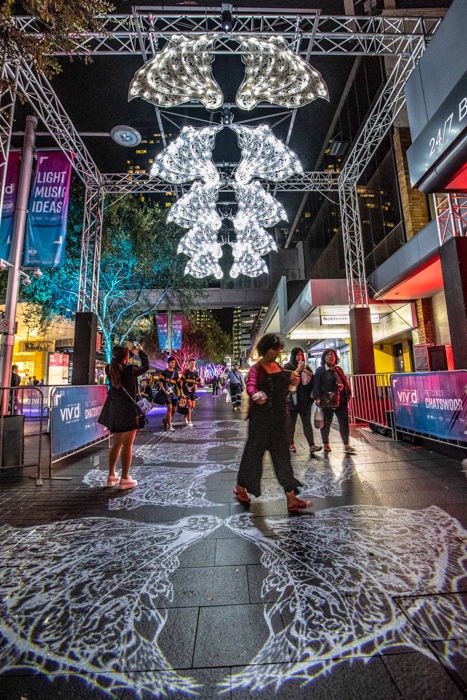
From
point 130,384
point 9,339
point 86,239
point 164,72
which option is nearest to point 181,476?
point 130,384

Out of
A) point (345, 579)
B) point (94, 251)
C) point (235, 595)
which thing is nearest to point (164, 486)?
point (235, 595)

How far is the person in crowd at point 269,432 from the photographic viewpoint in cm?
338

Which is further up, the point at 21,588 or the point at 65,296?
the point at 65,296

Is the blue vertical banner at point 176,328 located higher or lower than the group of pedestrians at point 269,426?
higher

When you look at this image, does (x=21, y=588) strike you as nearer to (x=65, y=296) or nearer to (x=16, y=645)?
(x=16, y=645)

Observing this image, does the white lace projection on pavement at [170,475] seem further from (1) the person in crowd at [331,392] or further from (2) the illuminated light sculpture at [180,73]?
(2) the illuminated light sculpture at [180,73]

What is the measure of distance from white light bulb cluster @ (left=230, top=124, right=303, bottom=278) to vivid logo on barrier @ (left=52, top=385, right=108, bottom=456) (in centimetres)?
504

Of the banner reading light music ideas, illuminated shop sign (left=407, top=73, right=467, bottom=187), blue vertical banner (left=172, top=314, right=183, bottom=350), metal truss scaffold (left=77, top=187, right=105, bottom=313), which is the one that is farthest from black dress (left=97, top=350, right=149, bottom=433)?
blue vertical banner (left=172, top=314, right=183, bottom=350)

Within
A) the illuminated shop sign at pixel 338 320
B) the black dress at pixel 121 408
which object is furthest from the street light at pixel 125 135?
the illuminated shop sign at pixel 338 320

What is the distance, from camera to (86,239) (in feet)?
40.2

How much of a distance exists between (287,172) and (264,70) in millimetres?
1677

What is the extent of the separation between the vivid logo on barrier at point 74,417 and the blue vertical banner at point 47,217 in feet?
14.0

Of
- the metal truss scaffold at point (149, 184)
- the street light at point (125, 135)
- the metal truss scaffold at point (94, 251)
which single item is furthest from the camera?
the metal truss scaffold at point (149, 184)

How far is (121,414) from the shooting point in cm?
427
